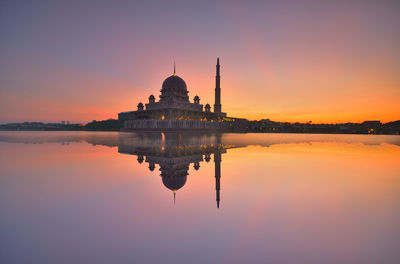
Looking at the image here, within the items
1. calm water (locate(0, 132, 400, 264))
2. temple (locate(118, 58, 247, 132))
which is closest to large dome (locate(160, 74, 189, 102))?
temple (locate(118, 58, 247, 132))

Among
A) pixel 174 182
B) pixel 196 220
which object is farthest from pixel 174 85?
pixel 196 220

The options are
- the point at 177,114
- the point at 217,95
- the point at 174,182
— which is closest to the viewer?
the point at 174,182

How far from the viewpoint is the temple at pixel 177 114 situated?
80931mm

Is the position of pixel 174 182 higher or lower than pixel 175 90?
lower

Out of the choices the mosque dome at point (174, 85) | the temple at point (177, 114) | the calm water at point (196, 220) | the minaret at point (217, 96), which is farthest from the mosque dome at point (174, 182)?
the minaret at point (217, 96)

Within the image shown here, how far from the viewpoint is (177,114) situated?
86750mm

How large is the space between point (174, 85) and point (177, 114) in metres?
17.1

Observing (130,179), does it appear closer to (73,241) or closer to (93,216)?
(93,216)

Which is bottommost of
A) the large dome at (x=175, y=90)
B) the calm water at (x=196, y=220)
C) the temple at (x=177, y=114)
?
the calm water at (x=196, y=220)

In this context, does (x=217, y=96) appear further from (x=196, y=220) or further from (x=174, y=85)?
(x=196, y=220)

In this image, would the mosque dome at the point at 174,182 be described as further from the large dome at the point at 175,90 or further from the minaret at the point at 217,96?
the minaret at the point at 217,96

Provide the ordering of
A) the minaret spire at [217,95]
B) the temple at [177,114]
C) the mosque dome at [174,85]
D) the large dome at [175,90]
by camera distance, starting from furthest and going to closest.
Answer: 1. the minaret spire at [217,95]
2. the mosque dome at [174,85]
3. the large dome at [175,90]
4. the temple at [177,114]

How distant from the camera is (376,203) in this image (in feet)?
16.1

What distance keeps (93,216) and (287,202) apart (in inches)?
175
